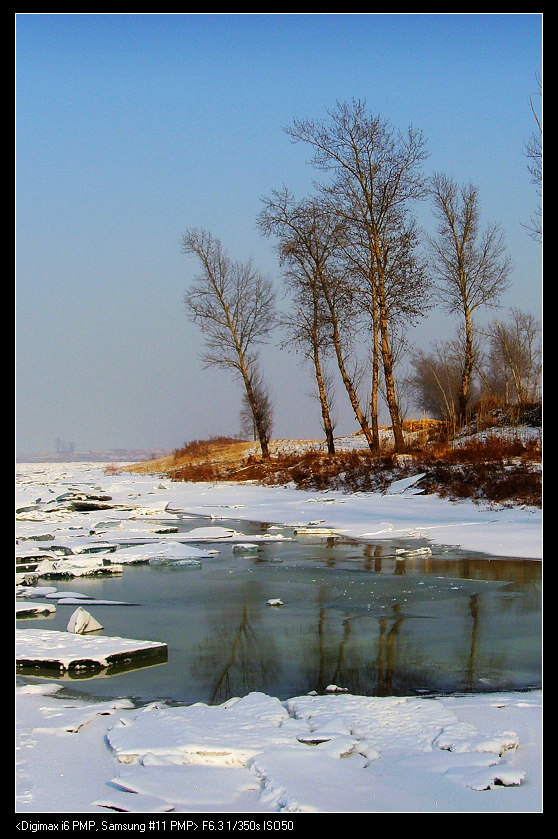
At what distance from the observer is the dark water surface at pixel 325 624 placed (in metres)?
4.37

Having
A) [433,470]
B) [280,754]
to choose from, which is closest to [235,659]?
[280,754]

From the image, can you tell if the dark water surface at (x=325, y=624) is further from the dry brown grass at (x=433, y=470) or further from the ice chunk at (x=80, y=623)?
the dry brown grass at (x=433, y=470)

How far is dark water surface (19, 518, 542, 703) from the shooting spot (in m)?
4.37

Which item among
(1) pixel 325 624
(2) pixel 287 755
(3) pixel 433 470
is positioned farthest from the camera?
(3) pixel 433 470

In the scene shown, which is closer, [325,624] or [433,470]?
[325,624]

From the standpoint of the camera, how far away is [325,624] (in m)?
5.78

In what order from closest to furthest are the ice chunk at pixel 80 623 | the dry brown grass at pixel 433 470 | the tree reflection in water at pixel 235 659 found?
the tree reflection in water at pixel 235 659
the ice chunk at pixel 80 623
the dry brown grass at pixel 433 470

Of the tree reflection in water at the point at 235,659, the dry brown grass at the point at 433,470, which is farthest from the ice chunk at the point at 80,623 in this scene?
the dry brown grass at the point at 433,470

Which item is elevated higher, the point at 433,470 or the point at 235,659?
the point at 433,470

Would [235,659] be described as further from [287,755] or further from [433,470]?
[433,470]

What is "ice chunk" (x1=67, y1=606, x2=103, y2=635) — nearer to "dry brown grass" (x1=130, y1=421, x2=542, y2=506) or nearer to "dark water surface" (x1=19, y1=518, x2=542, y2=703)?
"dark water surface" (x1=19, y1=518, x2=542, y2=703)
